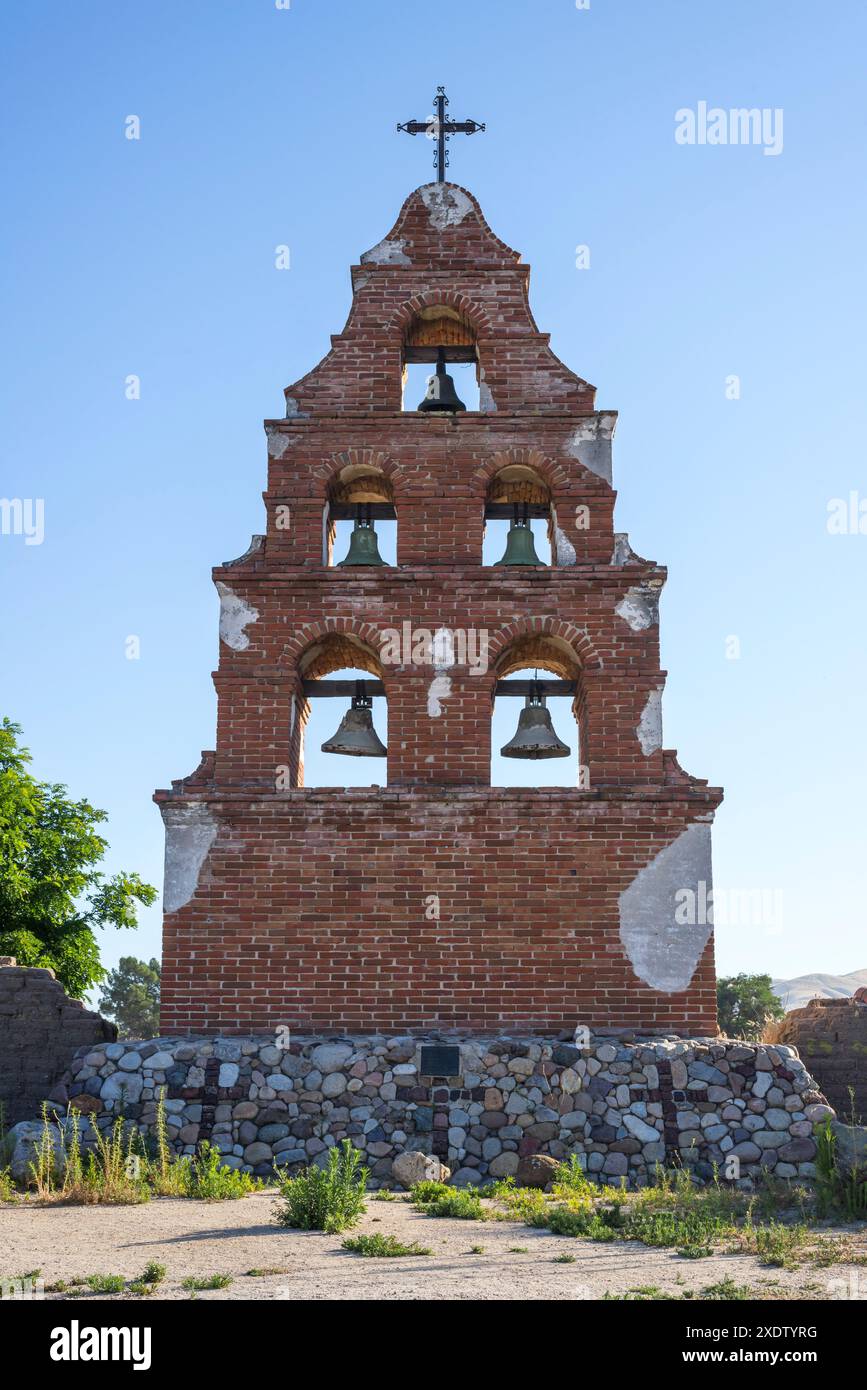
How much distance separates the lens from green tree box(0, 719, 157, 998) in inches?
1007

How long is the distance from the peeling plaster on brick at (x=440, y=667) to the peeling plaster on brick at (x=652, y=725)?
208 centimetres

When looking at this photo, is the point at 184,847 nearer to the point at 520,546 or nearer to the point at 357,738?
the point at 357,738

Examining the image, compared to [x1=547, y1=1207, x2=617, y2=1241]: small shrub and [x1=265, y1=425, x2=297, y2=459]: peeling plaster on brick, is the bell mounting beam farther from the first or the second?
[x1=547, y1=1207, x2=617, y2=1241]: small shrub

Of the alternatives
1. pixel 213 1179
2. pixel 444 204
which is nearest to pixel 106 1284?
pixel 213 1179

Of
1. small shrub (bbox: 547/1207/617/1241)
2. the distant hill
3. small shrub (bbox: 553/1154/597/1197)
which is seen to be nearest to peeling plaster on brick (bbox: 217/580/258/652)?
small shrub (bbox: 553/1154/597/1197)

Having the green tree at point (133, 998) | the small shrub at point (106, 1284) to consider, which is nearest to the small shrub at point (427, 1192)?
the small shrub at point (106, 1284)

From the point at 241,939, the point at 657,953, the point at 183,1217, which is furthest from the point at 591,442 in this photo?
the point at 183,1217

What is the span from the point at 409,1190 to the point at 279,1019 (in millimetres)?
2377

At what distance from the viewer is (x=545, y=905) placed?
1405cm

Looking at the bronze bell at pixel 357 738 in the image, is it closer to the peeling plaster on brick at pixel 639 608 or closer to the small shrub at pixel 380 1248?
the peeling plaster on brick at pixel 639 608

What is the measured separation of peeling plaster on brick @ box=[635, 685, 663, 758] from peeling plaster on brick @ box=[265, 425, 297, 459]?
500 centimetres

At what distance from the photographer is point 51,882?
86.6 ft

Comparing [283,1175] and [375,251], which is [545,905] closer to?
[283,1175]

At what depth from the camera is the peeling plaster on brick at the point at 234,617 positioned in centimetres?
1497
